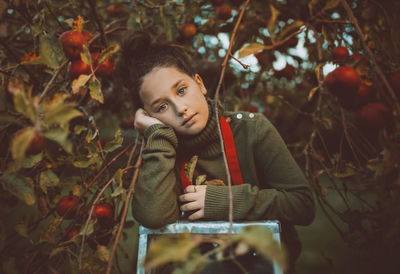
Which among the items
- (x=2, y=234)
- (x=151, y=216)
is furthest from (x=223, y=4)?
(x=2, y=234)

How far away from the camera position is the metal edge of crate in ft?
2.16

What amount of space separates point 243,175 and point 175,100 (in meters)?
0.35

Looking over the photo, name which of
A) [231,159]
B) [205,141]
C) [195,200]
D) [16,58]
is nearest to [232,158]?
[231,159]

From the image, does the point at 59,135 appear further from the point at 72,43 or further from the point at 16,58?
the point at 16,58

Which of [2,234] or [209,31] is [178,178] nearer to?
[2,234]

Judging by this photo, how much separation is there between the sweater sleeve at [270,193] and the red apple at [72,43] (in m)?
0.62

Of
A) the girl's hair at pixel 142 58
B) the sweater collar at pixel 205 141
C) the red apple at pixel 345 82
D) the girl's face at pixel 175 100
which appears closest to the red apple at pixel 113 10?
the girl's hair at pixel 142 58

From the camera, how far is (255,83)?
1733mm

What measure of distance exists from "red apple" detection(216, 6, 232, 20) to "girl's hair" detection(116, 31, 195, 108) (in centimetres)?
27

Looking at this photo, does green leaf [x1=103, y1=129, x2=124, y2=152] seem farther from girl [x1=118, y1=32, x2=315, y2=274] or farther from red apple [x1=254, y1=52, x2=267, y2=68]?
red apple [x1=254, y1=52, x2=267, y2=68]

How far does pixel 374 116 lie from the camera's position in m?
0.85

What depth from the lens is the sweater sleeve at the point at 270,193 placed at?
2.52 feet

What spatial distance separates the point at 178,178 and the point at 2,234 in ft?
1.76

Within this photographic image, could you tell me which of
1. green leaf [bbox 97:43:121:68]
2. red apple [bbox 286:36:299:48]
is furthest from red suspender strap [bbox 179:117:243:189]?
red apple [bbox 286:36:299:48]
